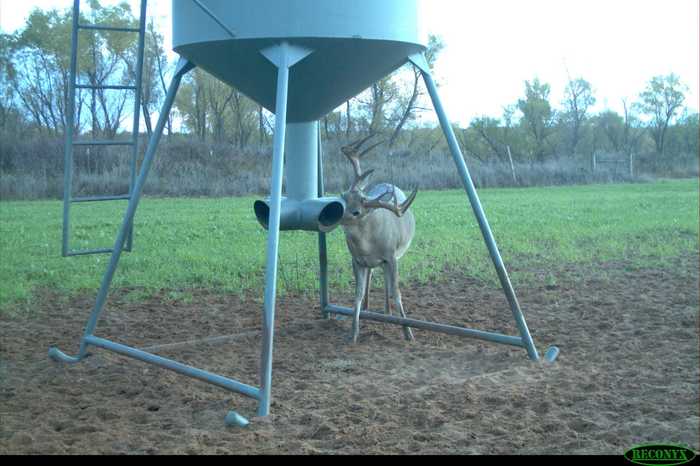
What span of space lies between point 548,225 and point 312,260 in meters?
6.39

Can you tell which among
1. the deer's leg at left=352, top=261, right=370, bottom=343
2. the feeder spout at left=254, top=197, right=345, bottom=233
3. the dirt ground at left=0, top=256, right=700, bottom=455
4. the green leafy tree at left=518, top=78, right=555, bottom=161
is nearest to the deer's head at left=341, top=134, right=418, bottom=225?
the feeder spout at left=254, top=197, right=345, bottom=233

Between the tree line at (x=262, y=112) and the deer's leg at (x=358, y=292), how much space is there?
17435 mm

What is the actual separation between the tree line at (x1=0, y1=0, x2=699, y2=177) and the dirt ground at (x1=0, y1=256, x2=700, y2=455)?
55.8 ft

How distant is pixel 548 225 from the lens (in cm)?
1731

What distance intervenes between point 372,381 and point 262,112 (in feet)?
109

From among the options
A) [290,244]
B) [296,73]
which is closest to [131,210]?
[296,73]

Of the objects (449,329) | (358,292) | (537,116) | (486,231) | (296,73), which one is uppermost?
(537,116)

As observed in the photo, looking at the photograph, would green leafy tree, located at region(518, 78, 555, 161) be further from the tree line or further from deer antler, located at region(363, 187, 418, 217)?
deer antler, located at region(363, 187, 418, 217)

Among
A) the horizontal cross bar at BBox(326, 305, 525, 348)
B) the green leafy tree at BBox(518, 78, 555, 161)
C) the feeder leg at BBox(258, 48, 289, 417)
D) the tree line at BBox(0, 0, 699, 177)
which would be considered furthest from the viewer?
the green leafy tree at BBox(518, 78, 555, 161)

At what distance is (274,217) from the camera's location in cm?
603

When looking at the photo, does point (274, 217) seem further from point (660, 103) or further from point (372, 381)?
point (660, 103)

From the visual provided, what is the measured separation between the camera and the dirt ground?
5.15m

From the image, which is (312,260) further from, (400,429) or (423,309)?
(400,429)
